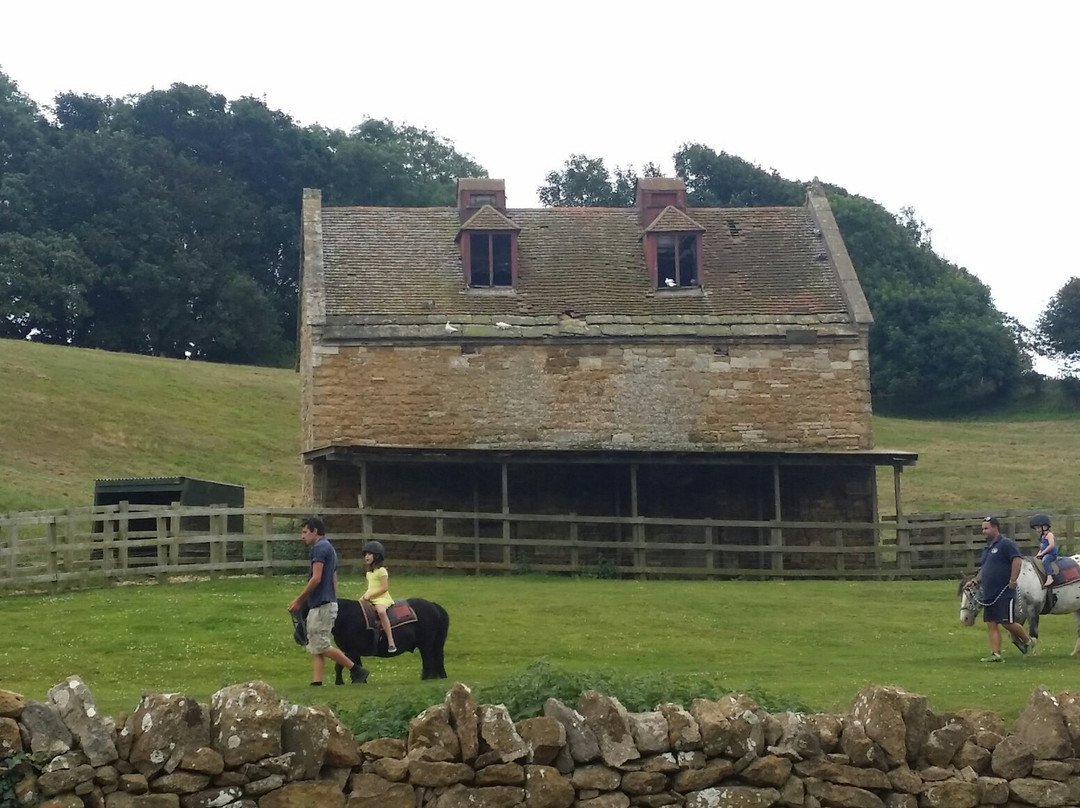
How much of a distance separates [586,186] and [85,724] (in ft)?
239

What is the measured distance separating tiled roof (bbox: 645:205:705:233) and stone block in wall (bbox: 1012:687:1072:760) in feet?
83.4

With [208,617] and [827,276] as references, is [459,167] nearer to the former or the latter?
[827,276]

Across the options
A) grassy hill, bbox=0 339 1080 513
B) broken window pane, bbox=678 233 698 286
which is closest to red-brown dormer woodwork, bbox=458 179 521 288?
broken window pane, bbox=678 233 698 286

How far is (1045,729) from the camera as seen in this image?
11.5 meters

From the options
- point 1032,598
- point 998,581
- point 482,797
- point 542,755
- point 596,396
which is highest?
point 596,396

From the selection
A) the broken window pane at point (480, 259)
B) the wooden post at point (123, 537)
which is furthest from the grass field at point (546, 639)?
the broken window pane at point (480, 259)

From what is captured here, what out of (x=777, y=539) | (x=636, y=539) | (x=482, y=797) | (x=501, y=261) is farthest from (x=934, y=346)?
(x=482, y=797)

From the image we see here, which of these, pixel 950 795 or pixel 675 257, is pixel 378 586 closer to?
pixel 950 795

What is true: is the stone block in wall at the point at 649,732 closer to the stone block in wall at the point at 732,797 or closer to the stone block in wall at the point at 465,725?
the stone block in wall at the point at 732,797

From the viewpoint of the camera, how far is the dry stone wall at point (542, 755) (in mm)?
10242

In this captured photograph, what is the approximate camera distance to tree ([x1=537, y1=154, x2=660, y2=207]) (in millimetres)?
80688

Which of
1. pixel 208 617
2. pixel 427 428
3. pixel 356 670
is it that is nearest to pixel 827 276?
pixel 427 428

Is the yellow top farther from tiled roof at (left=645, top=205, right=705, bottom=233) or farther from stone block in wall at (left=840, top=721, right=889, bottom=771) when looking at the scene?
tiled roof at (left=645, top=205, right=705, bottom=233)

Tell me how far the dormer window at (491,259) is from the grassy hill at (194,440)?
35.7 ft
